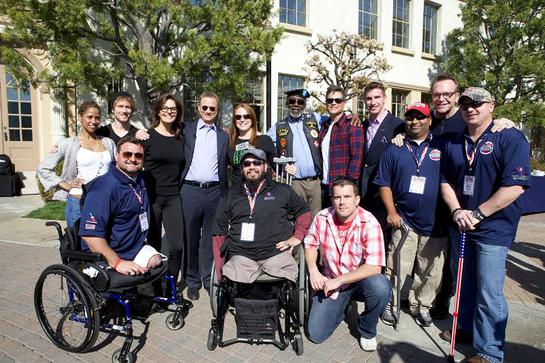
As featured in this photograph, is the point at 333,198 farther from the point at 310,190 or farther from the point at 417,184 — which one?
the point at 310,190

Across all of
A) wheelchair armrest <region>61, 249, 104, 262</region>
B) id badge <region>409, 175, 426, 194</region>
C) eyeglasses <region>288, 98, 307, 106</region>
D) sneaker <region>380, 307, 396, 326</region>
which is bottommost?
sneaker <region>380, 307, 396, 326</region>

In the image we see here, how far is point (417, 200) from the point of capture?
10.3 ft

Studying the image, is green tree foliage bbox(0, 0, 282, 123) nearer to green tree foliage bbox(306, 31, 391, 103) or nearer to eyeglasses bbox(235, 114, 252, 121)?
green tree foliage bbox(306, 31, 391, 103)

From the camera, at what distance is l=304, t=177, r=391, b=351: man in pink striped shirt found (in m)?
2.87

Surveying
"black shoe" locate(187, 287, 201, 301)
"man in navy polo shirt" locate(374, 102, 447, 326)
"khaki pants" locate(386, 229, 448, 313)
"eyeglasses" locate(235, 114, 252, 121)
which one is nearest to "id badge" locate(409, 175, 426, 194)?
"man in navy polo shirt" locate(374, 102, 447, 326)

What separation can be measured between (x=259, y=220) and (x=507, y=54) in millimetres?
13996

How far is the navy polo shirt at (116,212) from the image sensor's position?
2742 millimetres

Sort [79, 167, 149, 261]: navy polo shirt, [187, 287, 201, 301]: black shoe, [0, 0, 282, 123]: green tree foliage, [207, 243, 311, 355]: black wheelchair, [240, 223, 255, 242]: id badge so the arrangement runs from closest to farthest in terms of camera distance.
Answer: [79, 167, 149, 261]: navy polo shirt → [207, 243, 311, 355]: black wheelchair → [240, 223, 255, 242]: id badge → [187, 287, 201, 301]: black shoe → [0, 0, 282, 123]: green tree foliage

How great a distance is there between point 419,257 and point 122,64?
8.19 meters

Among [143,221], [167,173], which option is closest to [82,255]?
[143,221]

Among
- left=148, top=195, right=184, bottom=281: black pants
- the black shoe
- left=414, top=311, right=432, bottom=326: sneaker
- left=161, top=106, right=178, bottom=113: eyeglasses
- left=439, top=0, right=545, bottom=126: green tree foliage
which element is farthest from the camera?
left=439, top=0, right=545, bottom=126: green tree foliage

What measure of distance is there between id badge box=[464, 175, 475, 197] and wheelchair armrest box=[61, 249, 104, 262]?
2.68 metres

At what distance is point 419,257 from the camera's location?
327 cm

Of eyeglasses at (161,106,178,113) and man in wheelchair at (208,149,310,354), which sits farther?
eyeglasses at (161,106,178,113)
